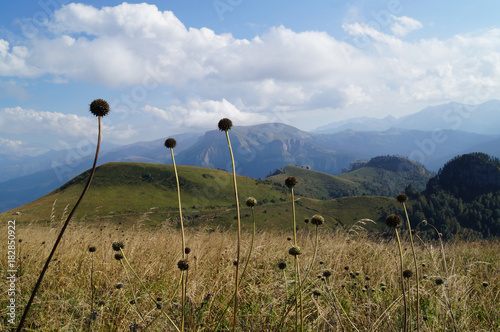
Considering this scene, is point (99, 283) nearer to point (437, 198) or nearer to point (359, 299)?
point (359, 299)

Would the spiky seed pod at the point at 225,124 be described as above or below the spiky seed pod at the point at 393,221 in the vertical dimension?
above

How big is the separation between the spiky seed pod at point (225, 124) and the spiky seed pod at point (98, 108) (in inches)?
45.0

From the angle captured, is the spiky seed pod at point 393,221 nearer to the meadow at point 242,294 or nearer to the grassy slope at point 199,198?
the meadow at point 242,294

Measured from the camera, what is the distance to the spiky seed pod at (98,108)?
1.80m

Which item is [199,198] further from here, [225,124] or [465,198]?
[465,198]

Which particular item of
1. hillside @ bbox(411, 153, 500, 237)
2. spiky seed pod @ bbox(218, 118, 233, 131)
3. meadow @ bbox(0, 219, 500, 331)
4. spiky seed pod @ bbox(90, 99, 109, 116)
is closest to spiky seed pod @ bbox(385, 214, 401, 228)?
meadow @ bbox(0, 219, 500, 331)

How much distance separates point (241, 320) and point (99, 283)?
2.88 meters

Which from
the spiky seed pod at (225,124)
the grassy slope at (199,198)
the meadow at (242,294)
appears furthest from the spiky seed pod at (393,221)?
the grassy slope at (199,198)

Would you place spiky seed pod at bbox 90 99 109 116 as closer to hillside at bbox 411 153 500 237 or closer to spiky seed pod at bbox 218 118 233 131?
spiky seed pod at bbox 218 118 233 131

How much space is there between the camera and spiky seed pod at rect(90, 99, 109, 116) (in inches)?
70.8

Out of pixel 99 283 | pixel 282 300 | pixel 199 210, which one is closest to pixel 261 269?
pixel 282 300

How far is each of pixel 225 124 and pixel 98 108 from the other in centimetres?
127

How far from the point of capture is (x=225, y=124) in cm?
280

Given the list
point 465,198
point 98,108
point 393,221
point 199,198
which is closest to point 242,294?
point 393,221
